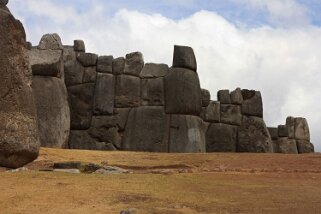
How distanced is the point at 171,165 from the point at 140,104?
22.2ft

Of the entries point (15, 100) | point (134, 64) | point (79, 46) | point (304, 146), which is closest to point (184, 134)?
point (134, 64)

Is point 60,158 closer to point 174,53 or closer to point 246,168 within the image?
point 246,168

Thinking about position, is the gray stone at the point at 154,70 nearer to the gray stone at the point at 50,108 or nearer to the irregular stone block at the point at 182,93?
the irregular stone block at the point at 182,93

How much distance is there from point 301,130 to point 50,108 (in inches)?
559

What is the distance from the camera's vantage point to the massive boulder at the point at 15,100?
8.27 m

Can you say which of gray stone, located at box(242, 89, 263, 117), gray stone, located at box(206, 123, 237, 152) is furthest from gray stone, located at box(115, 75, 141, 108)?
gray stone, located at box(242, 89, 263, 117)

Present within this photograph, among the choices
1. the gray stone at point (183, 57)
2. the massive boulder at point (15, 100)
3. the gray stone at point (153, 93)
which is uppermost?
the gray stone at point (183, 57)

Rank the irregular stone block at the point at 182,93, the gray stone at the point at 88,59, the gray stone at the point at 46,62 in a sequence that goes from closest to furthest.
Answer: the gray stone at the point at 46,62, the irregular stone block at the point at 182,93, the gray stone at the point at 88,59

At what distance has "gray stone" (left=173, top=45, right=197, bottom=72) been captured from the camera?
18219 mm

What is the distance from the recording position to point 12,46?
8.58 metres

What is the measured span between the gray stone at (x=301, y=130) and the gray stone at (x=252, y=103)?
4640 millimetres

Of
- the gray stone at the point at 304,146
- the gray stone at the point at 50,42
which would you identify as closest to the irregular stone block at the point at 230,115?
the gray stone at the point at 304,146

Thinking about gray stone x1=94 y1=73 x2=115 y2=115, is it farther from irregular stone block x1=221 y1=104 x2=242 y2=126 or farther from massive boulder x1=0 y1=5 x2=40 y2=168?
massive boulder x1=0 y1=5 x2=40 y2=168

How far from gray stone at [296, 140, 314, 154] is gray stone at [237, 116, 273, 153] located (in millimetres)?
4413
